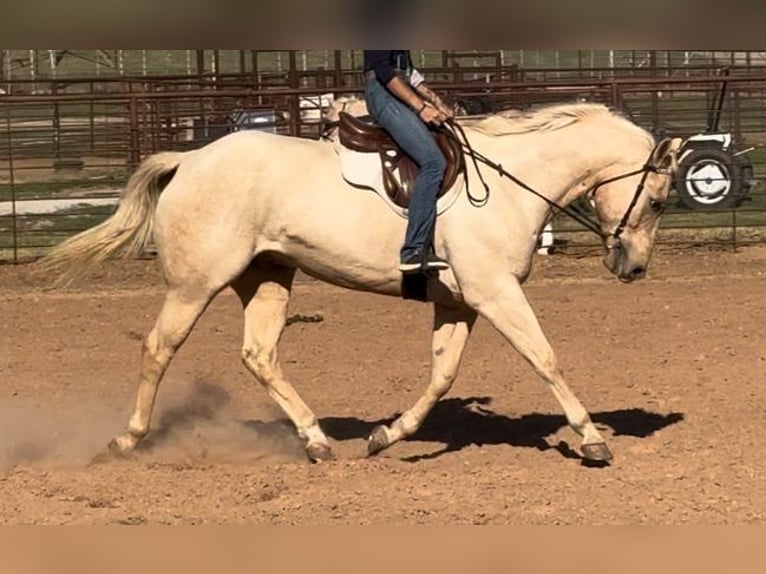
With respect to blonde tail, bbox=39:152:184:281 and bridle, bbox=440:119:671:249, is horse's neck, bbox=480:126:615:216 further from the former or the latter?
blonde tail, bbox=39:152:184:281

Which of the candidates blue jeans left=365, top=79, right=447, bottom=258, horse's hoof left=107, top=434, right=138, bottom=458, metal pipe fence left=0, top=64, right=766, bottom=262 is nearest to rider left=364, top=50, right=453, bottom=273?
blue jeans left=365, top=79, right=447, bottom=258

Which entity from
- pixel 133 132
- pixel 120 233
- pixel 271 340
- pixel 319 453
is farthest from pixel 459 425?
pixel 133 132

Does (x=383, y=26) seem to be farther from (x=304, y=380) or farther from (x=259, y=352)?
(x=304, y=380)

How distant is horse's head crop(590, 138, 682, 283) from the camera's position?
5586mm

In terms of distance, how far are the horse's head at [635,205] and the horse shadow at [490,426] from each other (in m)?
1.00

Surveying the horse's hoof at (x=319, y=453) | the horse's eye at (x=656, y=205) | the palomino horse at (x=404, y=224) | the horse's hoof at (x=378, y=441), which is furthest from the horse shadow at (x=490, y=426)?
the horse's eye at (x=656, y=205)

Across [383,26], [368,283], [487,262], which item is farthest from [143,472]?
[383,26]

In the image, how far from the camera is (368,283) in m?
5.69

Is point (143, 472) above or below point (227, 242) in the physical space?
below

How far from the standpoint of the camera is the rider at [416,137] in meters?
5.41

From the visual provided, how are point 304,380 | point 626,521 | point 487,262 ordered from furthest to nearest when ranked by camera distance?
point 304,380 → point 487,262 → point 626,521

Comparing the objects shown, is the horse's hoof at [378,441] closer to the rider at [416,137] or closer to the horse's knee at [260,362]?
the horse's knee at [260,362]

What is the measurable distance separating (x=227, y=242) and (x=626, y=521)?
2.32 m

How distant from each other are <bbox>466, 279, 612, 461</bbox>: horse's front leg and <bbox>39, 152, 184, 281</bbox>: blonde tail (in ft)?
5.61
